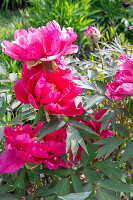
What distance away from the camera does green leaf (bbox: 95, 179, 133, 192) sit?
574mm

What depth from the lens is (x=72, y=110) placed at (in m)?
0.59

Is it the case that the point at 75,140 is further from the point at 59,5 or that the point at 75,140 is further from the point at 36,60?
the point at 59,5

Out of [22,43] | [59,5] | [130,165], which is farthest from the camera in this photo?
[59,5]

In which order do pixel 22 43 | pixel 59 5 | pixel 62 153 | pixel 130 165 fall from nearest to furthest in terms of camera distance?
1. pixel 22 43
2. pixel 62 153
3. pixel 130 165
4. pixel 59 5

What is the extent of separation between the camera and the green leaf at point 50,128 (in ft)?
1.84

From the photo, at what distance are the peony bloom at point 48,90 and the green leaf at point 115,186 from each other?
184mm

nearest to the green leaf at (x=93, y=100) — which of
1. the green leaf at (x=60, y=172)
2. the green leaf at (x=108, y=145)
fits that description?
the green leaf at (x=108, y=145)

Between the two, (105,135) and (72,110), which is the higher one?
(72,110)

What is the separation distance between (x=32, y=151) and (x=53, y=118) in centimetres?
9

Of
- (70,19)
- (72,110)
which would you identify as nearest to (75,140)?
(72,110)

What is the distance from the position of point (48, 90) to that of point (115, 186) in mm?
276

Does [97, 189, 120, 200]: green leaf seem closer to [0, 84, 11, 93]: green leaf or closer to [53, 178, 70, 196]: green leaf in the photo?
[53, 178, 70, 196]: green leaf

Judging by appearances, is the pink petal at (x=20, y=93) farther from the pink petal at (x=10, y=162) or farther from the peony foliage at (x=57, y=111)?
the pink petal at (x=10, y=162)

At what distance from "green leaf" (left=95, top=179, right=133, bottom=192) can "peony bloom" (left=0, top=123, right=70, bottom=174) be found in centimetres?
12
